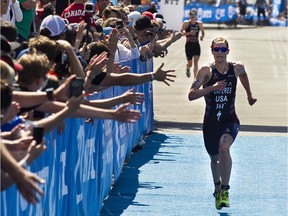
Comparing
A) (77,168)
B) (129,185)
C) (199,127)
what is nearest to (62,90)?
(77,168)

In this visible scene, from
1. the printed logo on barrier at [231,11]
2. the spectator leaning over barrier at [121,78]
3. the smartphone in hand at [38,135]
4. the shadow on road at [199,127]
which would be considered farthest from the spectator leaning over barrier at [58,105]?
the printed logo on barrier at [231,11]

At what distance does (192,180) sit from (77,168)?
15.5ft

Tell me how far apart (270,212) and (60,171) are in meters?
3.96

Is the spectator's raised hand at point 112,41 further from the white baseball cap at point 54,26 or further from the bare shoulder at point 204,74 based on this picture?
the bare shoulder at point 204,74

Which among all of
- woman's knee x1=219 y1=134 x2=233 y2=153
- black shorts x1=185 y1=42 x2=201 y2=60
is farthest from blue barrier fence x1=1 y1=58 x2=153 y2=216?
black shorts x1=185 y1=42 x2=201 y2=60

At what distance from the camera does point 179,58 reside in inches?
1548

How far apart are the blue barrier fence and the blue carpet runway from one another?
1.13 ft

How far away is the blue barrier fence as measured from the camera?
24.4 feet

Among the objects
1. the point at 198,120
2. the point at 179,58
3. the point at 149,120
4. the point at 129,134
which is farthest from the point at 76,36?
the point at 179,58

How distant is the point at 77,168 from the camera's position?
9.55 m

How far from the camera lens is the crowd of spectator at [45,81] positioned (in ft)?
19.9

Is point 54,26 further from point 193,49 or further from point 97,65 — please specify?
point 193,49

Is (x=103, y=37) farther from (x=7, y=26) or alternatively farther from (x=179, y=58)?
(x=179, y=58)

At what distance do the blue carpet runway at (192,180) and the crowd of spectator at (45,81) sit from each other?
167cm
